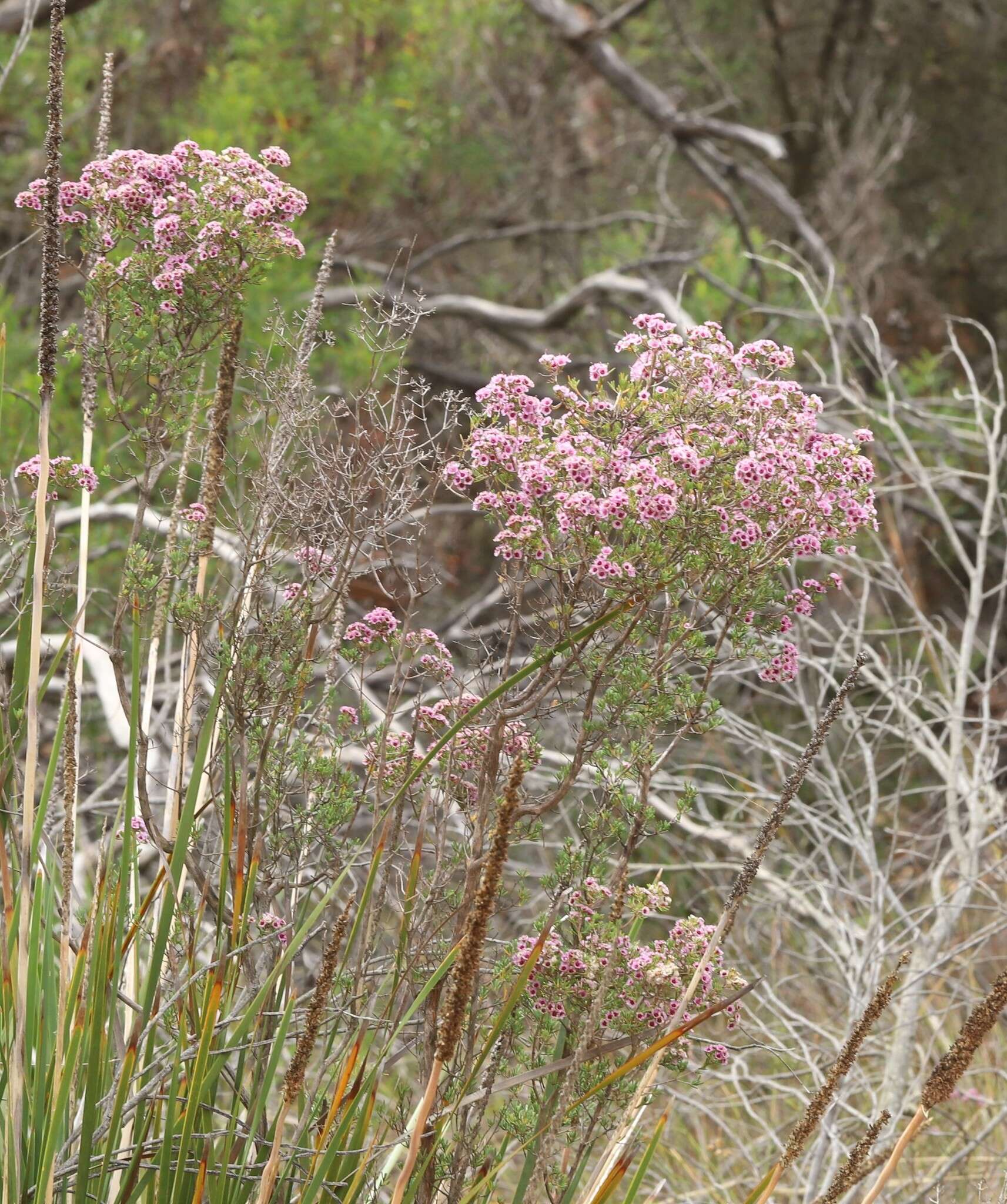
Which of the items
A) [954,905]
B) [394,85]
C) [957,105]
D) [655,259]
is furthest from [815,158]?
[954,905]

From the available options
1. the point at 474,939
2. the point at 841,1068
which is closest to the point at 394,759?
the point at 474,939

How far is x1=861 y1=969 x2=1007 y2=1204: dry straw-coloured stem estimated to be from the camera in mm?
1316

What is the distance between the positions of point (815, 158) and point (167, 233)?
10.6 metres

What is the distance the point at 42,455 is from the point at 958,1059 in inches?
45.0

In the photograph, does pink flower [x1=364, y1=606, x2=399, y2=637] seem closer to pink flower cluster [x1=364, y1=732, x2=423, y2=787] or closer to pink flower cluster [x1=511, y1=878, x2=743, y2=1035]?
pink flower cluster [x1=364, y1=732, x2=423, y2=787]

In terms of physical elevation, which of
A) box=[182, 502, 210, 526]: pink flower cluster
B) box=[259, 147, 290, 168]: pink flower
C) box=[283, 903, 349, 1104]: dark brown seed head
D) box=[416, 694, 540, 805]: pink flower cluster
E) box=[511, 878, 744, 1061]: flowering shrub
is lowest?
box=[511, 878, 744, 1061]: flowering shrub

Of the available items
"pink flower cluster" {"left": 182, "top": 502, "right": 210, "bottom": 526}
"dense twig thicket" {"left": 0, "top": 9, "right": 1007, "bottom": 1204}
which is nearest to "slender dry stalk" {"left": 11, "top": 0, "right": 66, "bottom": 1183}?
"dense twig thicket" {"left": 0, "top": 9, "right": 1007, "bottom": 1204}

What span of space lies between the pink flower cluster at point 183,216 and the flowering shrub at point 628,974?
99 cm

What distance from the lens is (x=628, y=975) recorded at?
5.88 ft

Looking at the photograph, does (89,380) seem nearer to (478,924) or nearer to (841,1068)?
(478,924)

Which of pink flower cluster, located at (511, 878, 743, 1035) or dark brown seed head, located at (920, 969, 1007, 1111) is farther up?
dark brown seed head, located at (920, 969, 1007, 1111)

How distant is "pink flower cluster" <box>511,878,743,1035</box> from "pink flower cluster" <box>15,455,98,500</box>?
2.83ft

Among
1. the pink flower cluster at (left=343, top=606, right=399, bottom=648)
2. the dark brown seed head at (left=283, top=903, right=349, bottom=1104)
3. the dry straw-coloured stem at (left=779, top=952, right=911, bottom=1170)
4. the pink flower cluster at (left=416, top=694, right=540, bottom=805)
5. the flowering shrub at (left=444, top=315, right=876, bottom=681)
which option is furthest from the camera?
the pink flower cluster at (left=343, top=606, right=399, bottom=648)

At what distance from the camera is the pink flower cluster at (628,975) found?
1771mm
